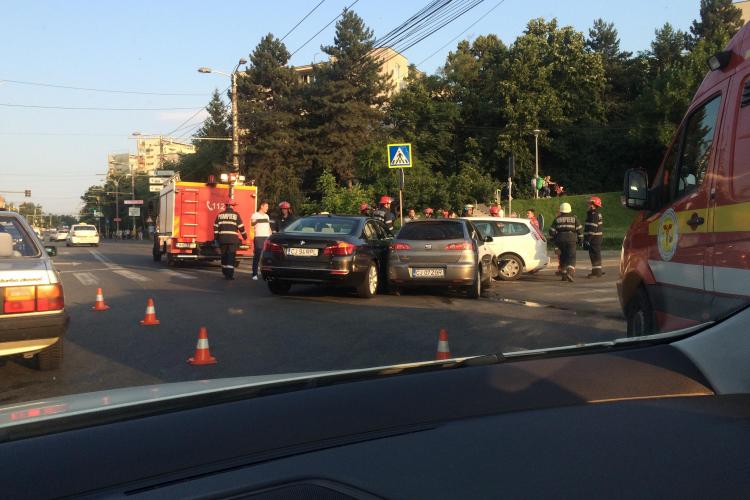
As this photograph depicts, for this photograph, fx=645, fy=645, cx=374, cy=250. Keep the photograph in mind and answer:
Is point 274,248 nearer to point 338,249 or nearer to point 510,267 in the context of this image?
point 338,249

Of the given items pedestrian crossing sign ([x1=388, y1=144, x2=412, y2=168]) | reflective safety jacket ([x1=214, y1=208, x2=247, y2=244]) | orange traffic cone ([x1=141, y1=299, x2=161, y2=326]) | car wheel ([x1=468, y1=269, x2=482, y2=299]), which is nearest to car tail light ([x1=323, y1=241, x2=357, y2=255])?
car wheel ([x1=468, y1=269, x2=482, y2=299])

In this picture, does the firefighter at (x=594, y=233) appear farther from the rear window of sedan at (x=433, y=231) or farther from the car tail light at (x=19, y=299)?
the car tail light at (x=19, y=299)

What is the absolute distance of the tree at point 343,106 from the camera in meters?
46.8

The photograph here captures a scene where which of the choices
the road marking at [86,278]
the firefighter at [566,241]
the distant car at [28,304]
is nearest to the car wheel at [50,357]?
the distant car at [28,304]

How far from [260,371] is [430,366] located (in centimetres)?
432

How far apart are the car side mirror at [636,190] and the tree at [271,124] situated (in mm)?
42464

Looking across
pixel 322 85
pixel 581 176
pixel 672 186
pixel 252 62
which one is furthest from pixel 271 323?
pixel 581 176

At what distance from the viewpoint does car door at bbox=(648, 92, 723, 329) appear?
4.13 meters

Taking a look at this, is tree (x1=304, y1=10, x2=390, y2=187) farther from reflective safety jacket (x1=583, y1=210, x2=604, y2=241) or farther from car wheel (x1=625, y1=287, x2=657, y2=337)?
car wheel (x1=625, y1=287, x2=657, y2=337)

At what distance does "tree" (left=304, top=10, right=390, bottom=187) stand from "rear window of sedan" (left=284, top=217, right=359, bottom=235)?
113 feet

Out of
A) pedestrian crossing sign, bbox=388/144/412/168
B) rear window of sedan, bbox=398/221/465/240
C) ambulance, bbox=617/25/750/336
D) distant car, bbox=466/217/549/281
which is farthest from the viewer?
pedestrian crossing sign, bbox=388/144/412/168

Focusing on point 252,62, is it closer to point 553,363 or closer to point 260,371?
point 260,371

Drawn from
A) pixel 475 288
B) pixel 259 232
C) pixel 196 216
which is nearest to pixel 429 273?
pixel 475 288

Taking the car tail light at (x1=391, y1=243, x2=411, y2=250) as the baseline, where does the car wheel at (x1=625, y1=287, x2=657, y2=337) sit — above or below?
below
